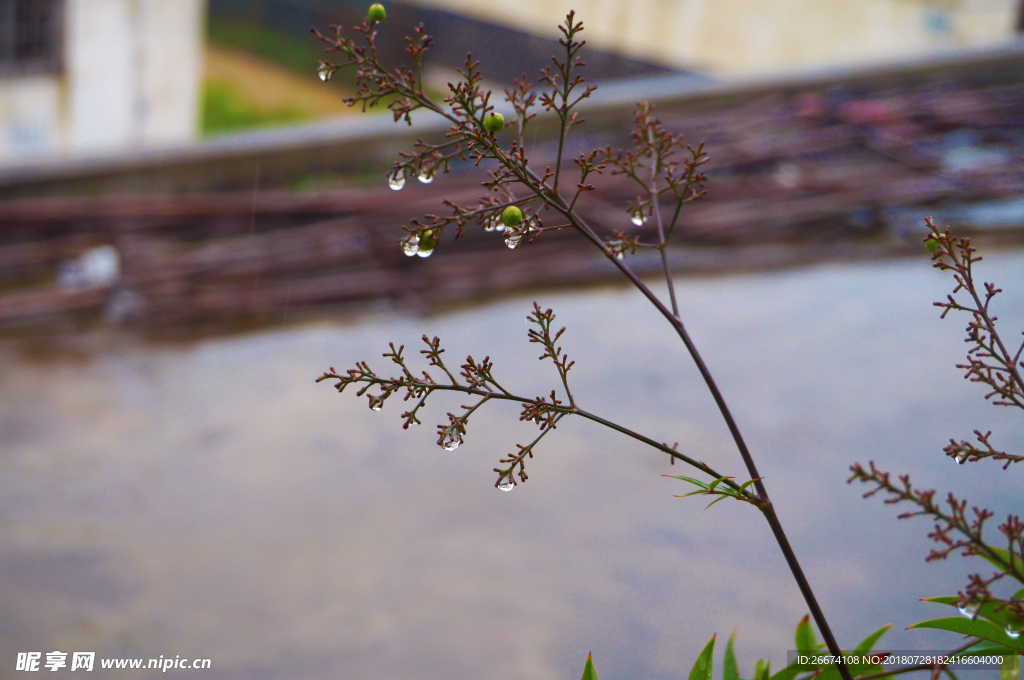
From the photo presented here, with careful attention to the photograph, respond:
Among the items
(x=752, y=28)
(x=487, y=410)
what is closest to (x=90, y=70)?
(x=752, y=28)

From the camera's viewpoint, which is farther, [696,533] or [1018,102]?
[1018,102]

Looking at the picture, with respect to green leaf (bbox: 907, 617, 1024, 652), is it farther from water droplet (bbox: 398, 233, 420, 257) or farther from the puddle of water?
the puddle of water

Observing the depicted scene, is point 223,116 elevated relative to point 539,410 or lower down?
elevated

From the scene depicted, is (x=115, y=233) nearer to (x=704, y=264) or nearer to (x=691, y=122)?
(x=704, y=264)

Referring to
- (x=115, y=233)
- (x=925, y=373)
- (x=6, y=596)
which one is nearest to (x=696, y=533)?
(x=925, y=373)

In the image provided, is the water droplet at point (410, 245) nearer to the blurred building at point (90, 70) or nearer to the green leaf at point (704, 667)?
the green leaf at point (704, 667)

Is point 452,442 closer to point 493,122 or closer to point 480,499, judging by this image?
point 493,122
